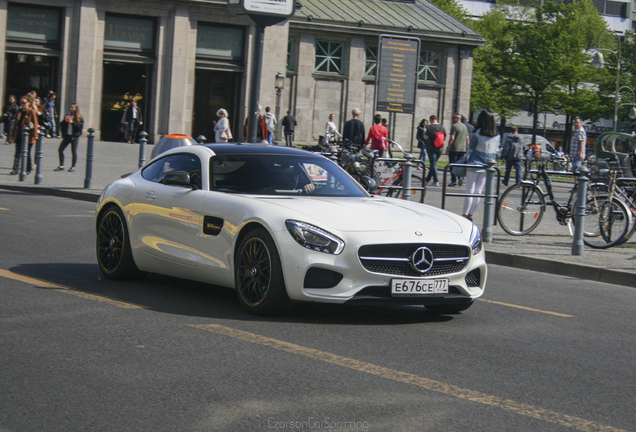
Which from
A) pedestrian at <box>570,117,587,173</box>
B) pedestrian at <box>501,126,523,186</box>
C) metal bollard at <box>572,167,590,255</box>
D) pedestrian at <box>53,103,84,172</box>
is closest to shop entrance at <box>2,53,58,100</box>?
pedestrian at <box>53,103,84,172</box>

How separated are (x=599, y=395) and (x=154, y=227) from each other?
4.27 m

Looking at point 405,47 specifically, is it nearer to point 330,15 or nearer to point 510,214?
point 510,214

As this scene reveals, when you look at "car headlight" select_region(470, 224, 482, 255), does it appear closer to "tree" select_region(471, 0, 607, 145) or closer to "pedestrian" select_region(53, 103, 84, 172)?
"pedestrian" select_region(53, 103, 84, 172)

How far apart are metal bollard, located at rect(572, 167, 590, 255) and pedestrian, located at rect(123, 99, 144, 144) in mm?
28210

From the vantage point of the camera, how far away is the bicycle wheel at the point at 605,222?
1296 cm

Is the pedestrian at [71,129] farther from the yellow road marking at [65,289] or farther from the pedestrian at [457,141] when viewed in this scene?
the yellow road marking at [65,289]

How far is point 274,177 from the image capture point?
796 centimetres

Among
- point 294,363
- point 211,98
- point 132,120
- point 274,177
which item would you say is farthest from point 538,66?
point 294,363

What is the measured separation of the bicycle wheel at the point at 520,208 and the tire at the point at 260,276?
7.69 meters

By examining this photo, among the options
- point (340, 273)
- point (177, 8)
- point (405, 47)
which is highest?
point (177, 8)

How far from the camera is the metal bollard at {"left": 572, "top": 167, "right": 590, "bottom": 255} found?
12359 mm

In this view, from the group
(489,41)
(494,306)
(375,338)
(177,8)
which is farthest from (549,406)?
(489,41)

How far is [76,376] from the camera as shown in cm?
515

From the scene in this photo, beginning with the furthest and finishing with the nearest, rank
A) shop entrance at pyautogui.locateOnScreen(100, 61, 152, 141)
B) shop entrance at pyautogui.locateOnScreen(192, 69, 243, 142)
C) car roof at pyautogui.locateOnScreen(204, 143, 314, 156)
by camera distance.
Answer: shop entrance at pyautogui.locateOnScreen(192, 69, 243, 142), shop entrance at pyautogui.locateOnScreen(100, 61, 152, 141), car roof at pyautogui.locateOnScreen(204, 143, 314, 156)
